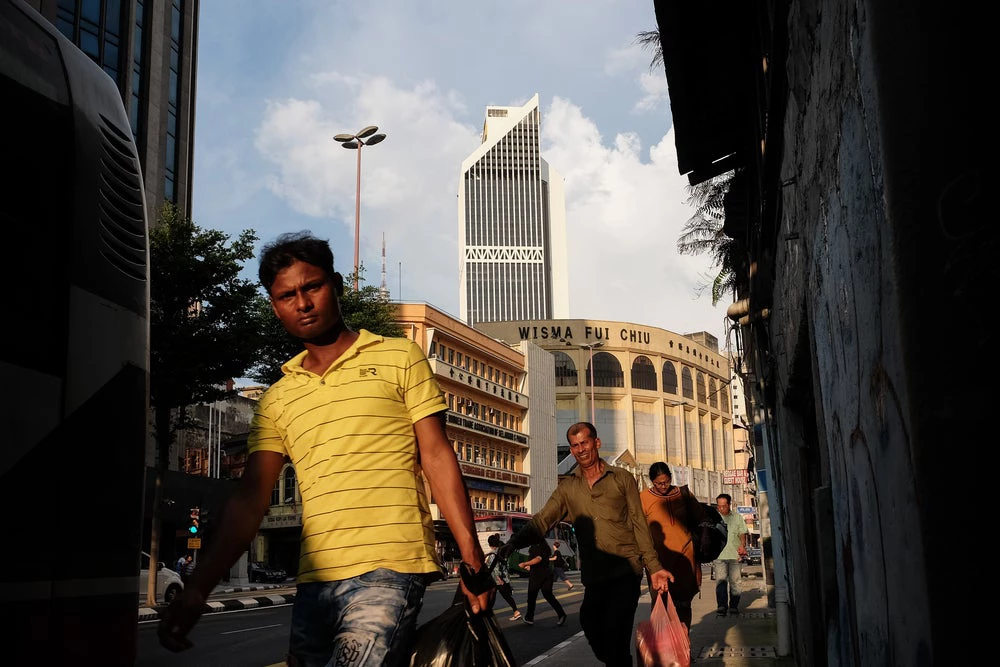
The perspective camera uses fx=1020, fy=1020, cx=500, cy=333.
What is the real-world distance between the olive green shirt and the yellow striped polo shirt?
9.95 ft

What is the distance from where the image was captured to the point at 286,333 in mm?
26625

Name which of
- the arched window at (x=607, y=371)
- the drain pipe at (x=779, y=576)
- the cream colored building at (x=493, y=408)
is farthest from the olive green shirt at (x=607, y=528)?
the arched window at (x=607, y=371)

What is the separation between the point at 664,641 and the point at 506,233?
166m

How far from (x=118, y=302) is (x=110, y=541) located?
876mm

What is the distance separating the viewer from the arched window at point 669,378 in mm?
95875

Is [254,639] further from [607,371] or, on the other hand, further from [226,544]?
[607,371]

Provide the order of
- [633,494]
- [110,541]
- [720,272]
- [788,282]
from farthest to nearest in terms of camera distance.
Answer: [720,272]
[633,494]
[788,282]
[110,541]

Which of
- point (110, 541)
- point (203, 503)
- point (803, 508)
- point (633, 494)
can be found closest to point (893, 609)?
point (110, 541)

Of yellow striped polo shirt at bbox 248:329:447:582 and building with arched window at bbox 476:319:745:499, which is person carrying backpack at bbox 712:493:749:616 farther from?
building with arched window at bbox 476:319:745:499

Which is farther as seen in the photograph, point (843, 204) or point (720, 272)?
point (720, 272)

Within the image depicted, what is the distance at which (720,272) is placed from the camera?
17750 mm

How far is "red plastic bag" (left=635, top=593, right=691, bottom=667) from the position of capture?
657 centimetres

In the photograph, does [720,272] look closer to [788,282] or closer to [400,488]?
[788,282]

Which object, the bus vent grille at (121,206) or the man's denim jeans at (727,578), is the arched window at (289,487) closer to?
the man's denim jeans at (727,578)
